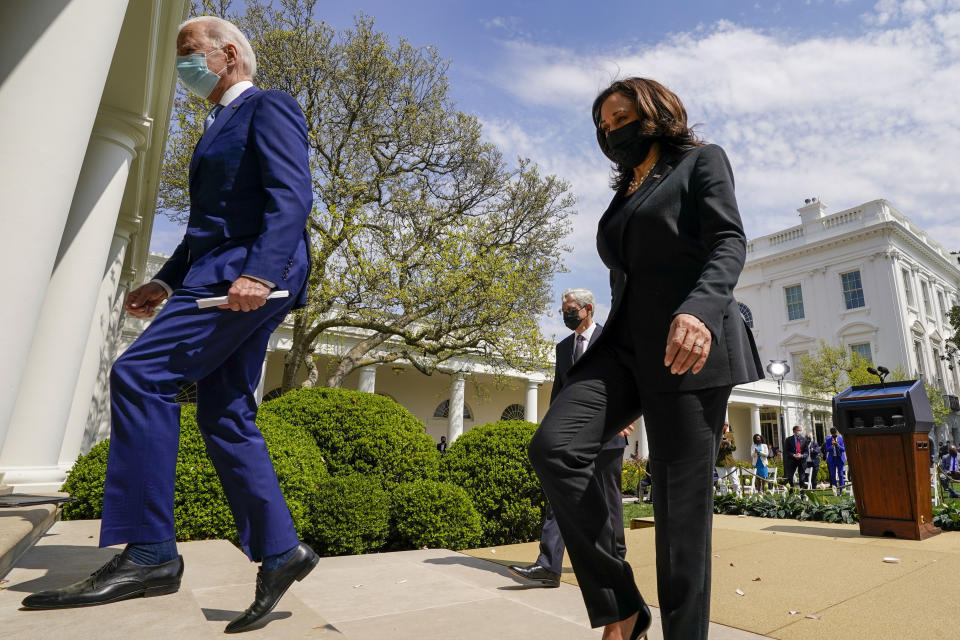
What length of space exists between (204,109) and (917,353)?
4283 cm

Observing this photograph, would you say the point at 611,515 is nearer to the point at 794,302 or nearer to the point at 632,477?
the point at 632,477

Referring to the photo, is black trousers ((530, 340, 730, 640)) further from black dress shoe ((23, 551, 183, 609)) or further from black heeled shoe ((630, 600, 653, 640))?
black dress shoe ((23, 551, 183, 609))

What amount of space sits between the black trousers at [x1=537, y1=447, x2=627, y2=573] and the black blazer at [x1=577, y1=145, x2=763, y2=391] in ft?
5.71

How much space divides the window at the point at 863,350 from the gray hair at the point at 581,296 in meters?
39.0

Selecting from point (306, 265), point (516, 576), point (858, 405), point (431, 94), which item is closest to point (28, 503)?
point (306, 265)

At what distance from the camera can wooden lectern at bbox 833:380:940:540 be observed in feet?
17.2

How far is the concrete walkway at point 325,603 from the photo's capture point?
61.9 inches

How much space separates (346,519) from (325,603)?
184 centimetres

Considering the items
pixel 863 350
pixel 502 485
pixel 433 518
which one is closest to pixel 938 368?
pixel 863 350

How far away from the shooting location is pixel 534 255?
16.0 m

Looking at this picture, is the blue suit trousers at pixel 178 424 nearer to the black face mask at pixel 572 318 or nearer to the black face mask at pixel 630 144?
the black face mask at pixel 630 144

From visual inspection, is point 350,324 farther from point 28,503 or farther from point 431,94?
point 28,503

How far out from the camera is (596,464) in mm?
3629

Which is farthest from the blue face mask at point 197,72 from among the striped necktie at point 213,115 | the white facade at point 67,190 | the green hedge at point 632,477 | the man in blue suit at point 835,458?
the man in blue suit at point 835,458
